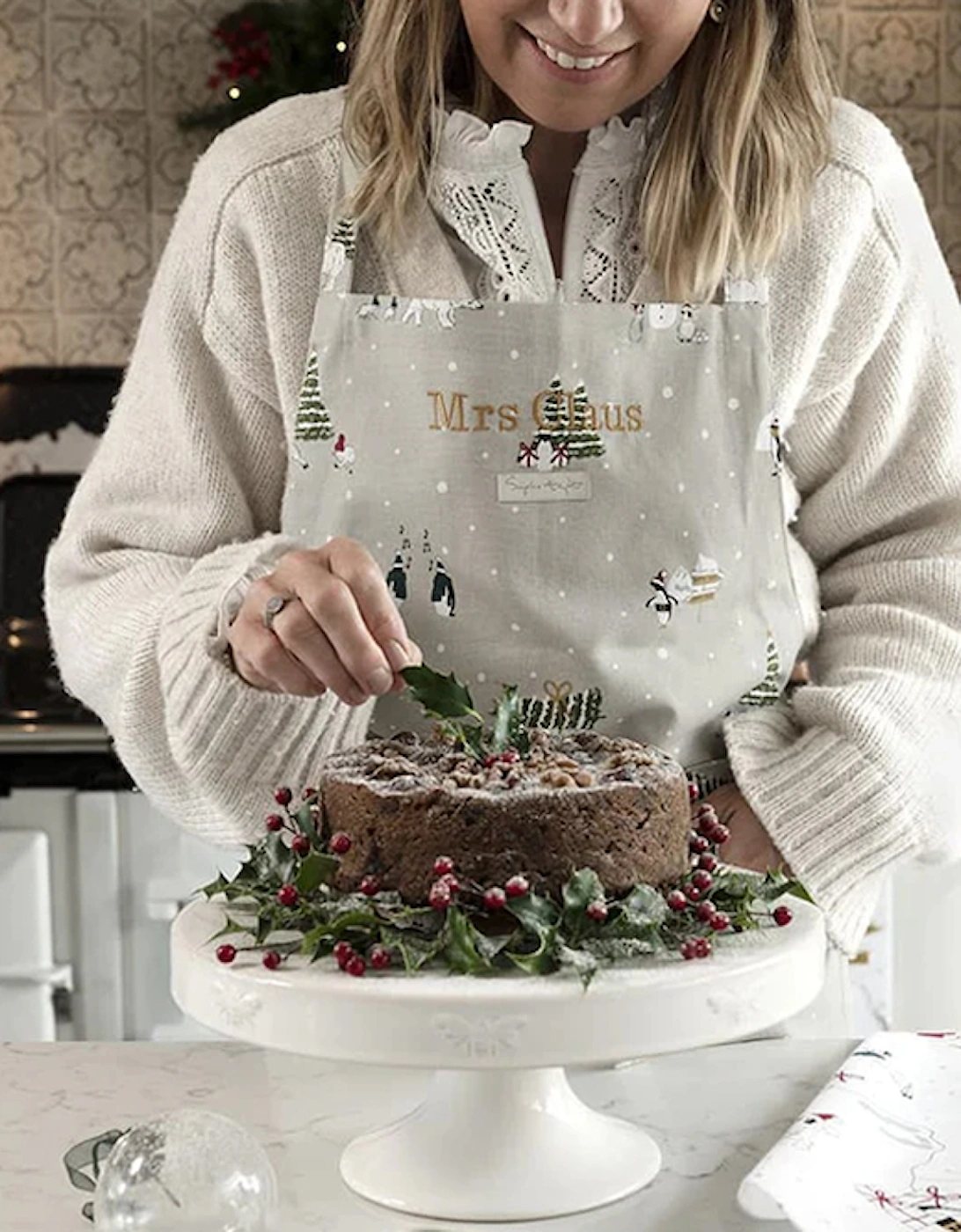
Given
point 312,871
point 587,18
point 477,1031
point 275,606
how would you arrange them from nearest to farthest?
point 477,1031, point 312,871, point 275,606, point 587,18

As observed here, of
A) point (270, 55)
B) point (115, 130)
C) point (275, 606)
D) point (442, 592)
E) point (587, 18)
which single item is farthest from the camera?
point (115, 130)

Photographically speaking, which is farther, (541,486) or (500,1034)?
(541,486)

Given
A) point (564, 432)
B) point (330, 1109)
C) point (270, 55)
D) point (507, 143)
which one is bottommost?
point (330, 1109)

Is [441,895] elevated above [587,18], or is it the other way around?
[587,18]

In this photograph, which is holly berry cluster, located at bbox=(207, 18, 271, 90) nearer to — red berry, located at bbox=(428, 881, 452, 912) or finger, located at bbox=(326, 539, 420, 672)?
finger, located at bbox=(326, 539, 420, 672)

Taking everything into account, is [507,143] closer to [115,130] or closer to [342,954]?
[342,954]

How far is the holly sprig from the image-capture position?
1104 millimetres

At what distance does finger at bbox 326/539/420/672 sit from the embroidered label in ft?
0.95

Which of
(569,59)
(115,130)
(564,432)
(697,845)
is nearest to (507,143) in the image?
(569,59)

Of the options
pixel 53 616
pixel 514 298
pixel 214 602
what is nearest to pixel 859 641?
pixel 514 298

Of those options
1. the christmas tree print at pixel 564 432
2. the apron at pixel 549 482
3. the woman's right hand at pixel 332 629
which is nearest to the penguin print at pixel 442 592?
the apron at pixel 549 482

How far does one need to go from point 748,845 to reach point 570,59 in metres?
0.53

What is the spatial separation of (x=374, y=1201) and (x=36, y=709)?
1.54m

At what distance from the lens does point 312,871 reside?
1.05 meters
